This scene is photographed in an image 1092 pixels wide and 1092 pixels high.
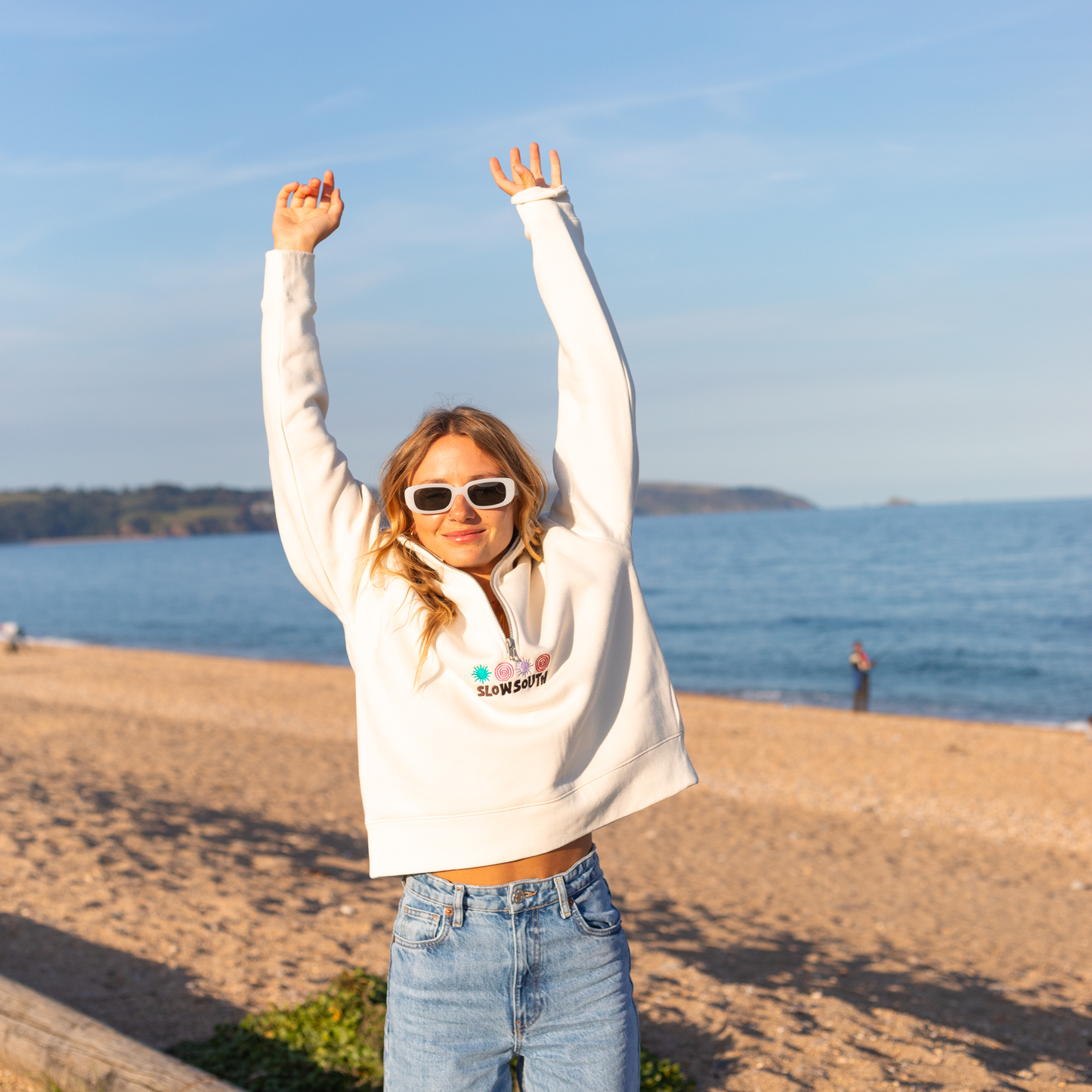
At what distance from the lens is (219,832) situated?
27.9ft

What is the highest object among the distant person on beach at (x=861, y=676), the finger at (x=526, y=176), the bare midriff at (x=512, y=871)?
the finger at (x=526, y=176)

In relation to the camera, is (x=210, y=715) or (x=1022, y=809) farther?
(x=210, y=715)

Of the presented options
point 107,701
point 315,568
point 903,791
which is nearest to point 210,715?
point 107,701

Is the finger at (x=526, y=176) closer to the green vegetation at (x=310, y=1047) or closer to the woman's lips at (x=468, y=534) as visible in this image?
the woman's lips at (x=468, y=534)

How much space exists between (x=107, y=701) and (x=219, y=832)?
11650 millimetres

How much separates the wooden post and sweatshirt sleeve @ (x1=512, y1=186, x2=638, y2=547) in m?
2.23

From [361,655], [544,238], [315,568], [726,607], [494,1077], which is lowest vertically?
[726,607]

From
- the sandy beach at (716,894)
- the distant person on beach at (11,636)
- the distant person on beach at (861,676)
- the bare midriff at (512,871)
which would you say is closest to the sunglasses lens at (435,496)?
the bare midriff at (512,871)

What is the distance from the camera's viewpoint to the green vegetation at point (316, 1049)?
12.8ft

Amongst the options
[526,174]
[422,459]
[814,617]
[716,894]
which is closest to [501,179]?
[526,174]

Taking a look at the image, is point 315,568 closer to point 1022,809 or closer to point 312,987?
point 312,987

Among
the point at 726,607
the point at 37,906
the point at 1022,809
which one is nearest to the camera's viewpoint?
the point at 37,906

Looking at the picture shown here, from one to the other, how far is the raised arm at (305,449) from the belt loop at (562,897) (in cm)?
70

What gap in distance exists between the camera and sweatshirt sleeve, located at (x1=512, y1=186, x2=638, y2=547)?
2.23m
